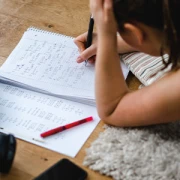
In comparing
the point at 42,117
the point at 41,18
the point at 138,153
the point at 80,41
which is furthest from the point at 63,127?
the point at 41,18

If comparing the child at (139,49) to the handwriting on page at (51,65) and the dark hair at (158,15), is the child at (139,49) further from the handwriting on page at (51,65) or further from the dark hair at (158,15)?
the handwriting on page at (51,65)

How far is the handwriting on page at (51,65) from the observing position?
41.1 inches

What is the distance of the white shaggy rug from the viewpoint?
2.65 feet

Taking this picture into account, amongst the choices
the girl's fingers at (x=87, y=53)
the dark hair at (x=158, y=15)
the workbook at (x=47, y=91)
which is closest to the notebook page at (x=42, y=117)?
the workbook at (x=47, y=91)

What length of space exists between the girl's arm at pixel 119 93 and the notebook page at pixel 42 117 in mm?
65

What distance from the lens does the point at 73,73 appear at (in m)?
1.07

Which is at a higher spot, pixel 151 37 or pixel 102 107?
pixel 151 37

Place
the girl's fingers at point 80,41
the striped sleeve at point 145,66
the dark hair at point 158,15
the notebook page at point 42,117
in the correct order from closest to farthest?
1. the dark hair at point 158,15
2. the notebook page at point 42,117
3. the striped sleeve at point 145,66
4. the girl's fingers at point 80,41

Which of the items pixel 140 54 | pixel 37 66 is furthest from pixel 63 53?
pixel 140 54

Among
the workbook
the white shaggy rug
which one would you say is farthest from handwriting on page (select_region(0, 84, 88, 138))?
the white shaggy rug

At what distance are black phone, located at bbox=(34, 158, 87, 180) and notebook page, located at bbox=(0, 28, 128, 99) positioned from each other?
21cm

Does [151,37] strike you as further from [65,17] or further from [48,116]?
[65,17]

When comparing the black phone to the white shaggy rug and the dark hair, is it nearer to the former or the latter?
the white shaggy rug

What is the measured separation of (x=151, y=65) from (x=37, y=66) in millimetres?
300
